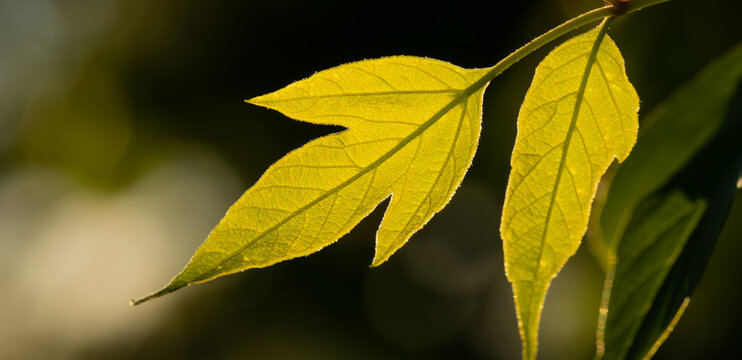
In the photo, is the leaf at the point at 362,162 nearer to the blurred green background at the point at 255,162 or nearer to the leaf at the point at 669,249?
the leaf at the point at 669,249

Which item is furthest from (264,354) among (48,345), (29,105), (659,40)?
(659,40)

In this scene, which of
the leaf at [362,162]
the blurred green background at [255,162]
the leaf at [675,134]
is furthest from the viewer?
the blurred green background at [255,162]

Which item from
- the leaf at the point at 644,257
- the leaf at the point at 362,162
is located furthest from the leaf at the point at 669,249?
the leaf at the point at 362,162

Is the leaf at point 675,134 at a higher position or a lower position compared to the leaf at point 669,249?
higher

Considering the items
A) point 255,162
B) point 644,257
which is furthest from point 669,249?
point 255,162

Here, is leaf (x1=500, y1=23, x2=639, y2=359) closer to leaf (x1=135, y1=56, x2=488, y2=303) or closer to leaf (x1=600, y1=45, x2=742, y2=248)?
leaf (x1=135, y1=56, x2=488, y2=303)

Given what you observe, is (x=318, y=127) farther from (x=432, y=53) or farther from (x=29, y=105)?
(x=29, y=105)

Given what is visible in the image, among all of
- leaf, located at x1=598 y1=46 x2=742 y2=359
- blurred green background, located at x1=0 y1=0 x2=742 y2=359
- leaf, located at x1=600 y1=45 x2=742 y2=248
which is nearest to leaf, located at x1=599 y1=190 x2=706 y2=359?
leaf, located at x1=598 y1=46 x2=742 y2=359
